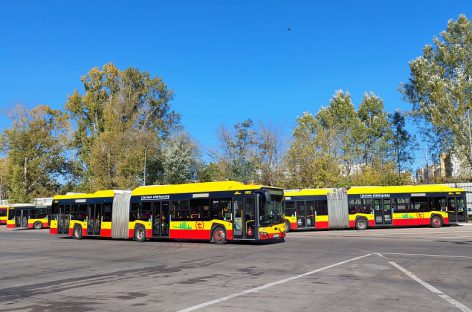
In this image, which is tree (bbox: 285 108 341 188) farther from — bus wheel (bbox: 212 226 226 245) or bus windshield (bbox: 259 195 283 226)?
bus wheel (bbox: 212 226 226 245)

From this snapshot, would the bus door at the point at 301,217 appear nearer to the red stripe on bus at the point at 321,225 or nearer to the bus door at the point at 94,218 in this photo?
the red stripe on bus at the point at 321,225

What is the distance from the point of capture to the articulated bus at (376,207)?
32.1 m

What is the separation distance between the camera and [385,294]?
8938 mm

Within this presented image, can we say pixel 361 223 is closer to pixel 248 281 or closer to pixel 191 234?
pixel 191 234

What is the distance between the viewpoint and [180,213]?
82.3 feet

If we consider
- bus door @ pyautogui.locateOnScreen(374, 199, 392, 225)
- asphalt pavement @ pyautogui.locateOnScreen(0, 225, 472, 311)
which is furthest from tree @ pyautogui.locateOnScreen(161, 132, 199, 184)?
asphalt pavement @ pyautogui.locateOnScreen(0, 225, 472, 311)

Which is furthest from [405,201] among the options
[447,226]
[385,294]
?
[385,294]

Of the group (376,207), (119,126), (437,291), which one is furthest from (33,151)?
(437,291)

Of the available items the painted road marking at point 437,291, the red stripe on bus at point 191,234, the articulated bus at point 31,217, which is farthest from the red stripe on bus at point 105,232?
the articulated bus at point 31,217

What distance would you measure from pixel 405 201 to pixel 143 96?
4194 cm

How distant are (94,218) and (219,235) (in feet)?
36.1

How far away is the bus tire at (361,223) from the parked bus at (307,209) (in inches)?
95.3

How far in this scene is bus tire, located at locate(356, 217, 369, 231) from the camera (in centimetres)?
3288

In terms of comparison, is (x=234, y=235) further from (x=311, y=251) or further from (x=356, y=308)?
(x=356, y=308)
